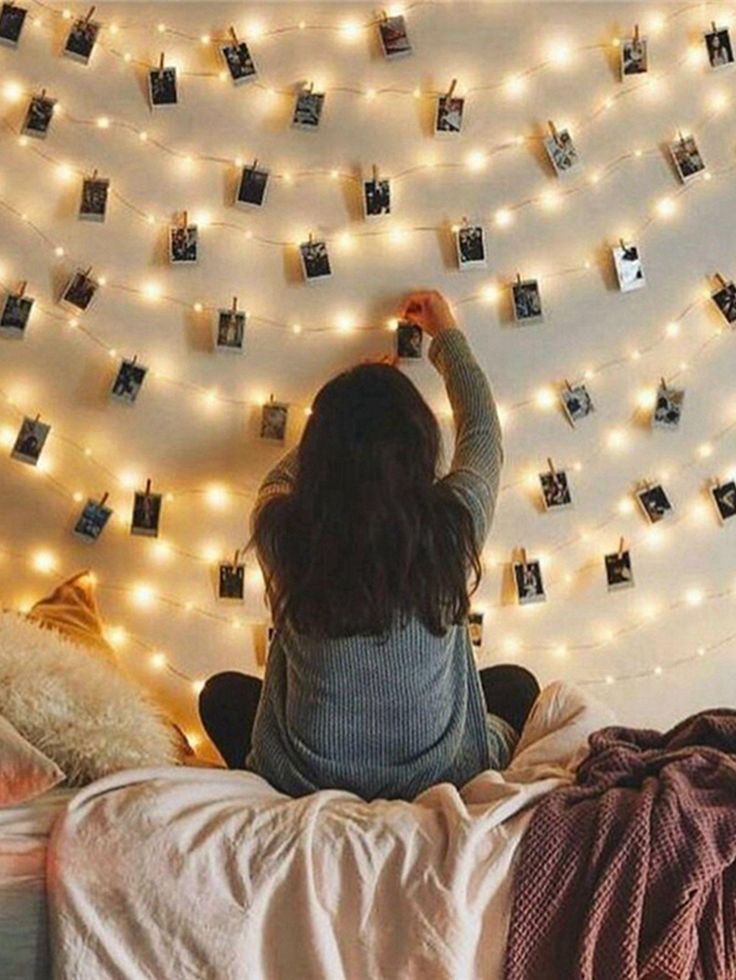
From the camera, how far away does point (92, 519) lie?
2049 mm

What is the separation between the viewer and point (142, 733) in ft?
4.86

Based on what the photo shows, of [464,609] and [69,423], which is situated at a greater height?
[69,423]

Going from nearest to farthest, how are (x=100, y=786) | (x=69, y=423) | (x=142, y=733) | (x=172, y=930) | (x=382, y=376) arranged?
(x=172, y=930) < (x=100, y=786) < (x=142, y=733) < (x=382, y=376) < (x=69, y=423)

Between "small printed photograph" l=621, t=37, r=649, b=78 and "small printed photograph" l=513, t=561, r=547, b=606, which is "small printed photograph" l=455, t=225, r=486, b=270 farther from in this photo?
"small printed photograph" l=513, t=561, r=547, b=606

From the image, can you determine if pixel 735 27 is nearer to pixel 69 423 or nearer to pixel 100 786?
pixel 69 423

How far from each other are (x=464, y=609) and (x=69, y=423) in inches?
34.1

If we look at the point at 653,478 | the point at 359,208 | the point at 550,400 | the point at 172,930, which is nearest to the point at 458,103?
the point at 359,208

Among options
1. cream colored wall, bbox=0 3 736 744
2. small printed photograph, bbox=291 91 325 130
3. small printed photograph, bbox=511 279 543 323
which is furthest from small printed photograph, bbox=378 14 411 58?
small printed photograph, bbox=511 279 543 323

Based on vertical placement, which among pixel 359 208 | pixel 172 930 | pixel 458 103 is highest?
pixel 458 103

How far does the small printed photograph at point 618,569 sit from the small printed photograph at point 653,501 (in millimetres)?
84

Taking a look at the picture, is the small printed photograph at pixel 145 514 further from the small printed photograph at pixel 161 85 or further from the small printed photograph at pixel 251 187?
the small printed photograph at pixel 161 85

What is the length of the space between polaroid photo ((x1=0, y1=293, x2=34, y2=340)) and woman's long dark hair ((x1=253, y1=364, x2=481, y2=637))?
0.68 meters

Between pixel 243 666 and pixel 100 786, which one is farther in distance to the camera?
pixel 243 666

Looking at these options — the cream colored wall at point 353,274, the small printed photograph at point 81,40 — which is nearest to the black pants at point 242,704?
the cream colored wall at point 353,274
